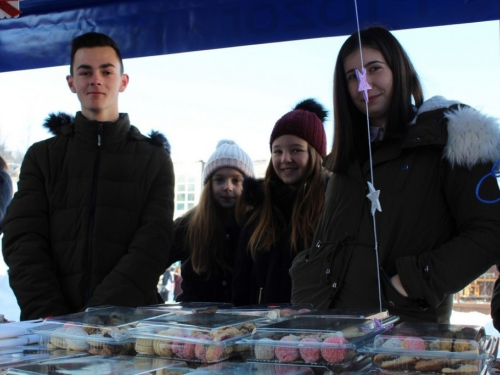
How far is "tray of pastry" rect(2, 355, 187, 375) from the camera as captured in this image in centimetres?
103

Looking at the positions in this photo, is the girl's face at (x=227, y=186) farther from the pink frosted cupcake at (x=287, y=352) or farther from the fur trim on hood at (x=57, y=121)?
the pink frosted cupcake at (x=287, y=352)

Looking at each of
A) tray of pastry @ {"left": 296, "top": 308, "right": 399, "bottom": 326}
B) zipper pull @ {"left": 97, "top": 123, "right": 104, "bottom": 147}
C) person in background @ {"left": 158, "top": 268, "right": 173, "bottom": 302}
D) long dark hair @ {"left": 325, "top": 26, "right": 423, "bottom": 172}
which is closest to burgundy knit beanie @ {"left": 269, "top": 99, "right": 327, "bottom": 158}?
long dark hair @ {"left": 325, "top": 26, "right": 423, "bottom": 172}

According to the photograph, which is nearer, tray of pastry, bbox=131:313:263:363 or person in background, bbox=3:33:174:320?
tray of pastry, bbox=131:313:263:363

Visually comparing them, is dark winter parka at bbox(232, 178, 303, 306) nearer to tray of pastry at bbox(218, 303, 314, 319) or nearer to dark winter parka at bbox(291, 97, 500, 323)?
dark winter parka at bbox(291, 97, 500, 323)

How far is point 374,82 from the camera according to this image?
1.86 meters

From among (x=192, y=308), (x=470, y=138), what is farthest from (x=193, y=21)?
(x=192, y=308)

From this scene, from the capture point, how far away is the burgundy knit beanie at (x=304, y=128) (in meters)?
2.65

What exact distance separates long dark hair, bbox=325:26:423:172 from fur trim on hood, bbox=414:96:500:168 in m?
0.16

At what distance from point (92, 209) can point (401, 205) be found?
1142 mm

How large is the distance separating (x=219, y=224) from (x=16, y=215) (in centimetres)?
104

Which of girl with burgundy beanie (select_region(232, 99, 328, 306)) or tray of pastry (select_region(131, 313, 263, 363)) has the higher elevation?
girl with burgundy beanie (select_region(232, 99, 328, 306))

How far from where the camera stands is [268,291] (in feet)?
8.13

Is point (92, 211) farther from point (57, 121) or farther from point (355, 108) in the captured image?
point (355, 108)

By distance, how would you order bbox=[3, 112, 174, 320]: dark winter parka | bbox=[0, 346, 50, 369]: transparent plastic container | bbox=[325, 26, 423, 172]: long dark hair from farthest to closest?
bbox=[3, 112, 174, 320]: dark winter parka → bbox=[325, 26, 423, 172]: long dark hair → bbox=[0, 346, 50, 369]: transparent plastic container
